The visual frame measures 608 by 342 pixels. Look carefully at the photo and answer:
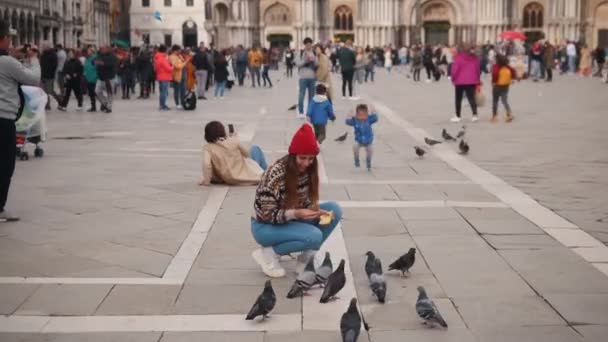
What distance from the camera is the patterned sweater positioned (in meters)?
6.61

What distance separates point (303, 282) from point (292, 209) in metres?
0.67

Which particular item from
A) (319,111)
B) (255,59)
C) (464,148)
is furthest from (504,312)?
(255,59)

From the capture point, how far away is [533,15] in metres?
62.2

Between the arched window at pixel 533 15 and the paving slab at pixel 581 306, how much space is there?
5813 cm

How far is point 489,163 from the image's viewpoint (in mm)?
12773

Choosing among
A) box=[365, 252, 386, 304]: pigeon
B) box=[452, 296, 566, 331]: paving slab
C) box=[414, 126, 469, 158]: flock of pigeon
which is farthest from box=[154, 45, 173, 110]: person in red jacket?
box=[452, 296, 566, 331]: paving slab

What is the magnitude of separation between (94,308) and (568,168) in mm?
7820

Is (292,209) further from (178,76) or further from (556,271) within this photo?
(178,76)

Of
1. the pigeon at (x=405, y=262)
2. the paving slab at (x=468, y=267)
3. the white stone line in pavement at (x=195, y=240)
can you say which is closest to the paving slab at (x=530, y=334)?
the paving slab at (x=468, y=267)

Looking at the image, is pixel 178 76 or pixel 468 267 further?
pixel 178 76

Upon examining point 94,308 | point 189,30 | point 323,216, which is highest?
point 189,30

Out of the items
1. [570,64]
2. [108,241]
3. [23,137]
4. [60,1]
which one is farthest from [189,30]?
[108,241]

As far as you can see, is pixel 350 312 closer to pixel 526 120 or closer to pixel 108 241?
pixel 108 241

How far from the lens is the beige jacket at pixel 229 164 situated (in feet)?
35.7
